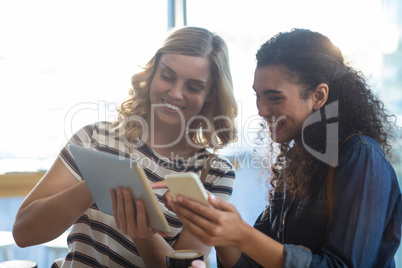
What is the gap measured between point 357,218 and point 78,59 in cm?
254

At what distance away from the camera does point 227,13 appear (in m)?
3.17

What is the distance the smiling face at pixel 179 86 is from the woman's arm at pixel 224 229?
67 cm

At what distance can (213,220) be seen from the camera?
0.83 meters

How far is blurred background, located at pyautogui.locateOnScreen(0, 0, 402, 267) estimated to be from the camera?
2910 mm

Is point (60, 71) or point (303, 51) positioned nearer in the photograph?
point (303, 51)

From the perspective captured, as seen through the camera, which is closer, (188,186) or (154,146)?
(188,186)

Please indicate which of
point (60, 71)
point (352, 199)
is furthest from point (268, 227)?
point (60, 71)

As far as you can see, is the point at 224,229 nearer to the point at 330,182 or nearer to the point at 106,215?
the point at 330,182

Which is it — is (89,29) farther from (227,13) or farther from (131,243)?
(131,243)

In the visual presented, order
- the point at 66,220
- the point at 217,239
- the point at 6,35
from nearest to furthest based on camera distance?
1. the point at 217,239
2. the point at 66,220
3. the point at 6,35

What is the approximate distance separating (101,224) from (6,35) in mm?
2105

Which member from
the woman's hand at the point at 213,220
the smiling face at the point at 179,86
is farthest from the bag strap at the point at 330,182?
the smiling face at the point at 179,86

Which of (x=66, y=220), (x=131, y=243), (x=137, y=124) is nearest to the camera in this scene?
(x=66, y=220)

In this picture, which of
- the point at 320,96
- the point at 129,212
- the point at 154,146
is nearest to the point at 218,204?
the point at 129,212
